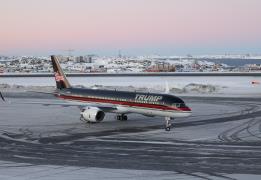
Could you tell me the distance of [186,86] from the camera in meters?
82.1

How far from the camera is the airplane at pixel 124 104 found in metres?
37.2

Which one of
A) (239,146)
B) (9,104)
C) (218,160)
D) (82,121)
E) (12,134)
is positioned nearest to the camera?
(218,160)

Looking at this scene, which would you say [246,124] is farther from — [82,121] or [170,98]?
[82,121]

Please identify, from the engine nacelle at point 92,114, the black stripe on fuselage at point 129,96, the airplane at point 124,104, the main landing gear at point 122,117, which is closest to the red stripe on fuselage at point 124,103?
the airplane at point 124,104

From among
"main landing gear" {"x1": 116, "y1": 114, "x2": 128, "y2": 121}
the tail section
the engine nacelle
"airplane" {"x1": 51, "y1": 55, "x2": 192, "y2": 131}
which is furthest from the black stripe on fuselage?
the engine nacelle

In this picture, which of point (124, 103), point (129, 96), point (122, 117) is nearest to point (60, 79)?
point (122, 117)

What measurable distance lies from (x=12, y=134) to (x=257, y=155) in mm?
18639

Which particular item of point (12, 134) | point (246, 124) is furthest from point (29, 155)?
point (246, 124)

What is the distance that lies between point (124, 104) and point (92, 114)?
3148mm

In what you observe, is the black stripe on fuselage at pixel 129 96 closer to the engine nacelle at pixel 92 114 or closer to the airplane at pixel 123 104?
the airplane at pixel 123 104

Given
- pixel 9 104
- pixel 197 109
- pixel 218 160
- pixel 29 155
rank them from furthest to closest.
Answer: pixel 9 104
pixel 197 109
pixel 29 155
pixel 218 160

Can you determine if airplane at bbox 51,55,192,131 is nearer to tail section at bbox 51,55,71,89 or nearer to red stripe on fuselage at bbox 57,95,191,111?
red stripe on fuselage at bbox 57,95,191,111

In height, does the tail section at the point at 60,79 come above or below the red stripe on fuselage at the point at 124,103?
above

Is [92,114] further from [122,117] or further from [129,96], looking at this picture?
[122,117]
